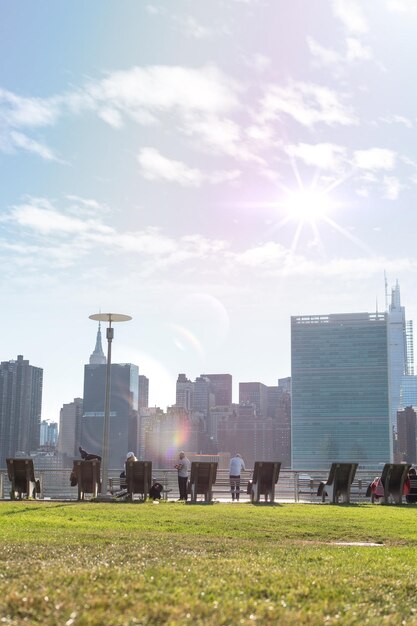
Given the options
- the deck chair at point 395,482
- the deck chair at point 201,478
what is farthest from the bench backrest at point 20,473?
the deck chair at point 395,482

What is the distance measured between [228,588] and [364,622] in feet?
4.06

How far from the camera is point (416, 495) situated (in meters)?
21.9

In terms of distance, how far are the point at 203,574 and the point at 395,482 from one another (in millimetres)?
15497

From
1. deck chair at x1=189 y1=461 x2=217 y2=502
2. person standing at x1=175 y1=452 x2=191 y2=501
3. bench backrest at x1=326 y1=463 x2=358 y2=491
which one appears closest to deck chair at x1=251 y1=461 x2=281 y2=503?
deck chair at x1=189 y1=461 x2=217 y2=502

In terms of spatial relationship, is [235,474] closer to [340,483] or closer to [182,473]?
[182,473]

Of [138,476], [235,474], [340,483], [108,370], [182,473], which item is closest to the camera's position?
[138,476]

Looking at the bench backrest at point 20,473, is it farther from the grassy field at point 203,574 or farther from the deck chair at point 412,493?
the deck chair at point 412,493

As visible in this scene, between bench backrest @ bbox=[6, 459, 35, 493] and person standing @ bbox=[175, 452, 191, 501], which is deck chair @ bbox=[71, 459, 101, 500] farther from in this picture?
person standing @ bbox=[175, 452, 191, 501]

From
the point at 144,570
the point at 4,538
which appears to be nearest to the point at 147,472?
the point at 4,538

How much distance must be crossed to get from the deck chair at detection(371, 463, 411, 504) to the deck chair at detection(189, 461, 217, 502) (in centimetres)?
467

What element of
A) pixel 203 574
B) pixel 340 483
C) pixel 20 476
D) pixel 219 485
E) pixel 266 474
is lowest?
pixel 203 574

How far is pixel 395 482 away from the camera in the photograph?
21516mm

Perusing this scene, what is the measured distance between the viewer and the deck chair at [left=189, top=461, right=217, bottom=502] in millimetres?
21297

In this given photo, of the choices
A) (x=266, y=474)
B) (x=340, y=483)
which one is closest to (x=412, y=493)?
(x=340, y=483)
